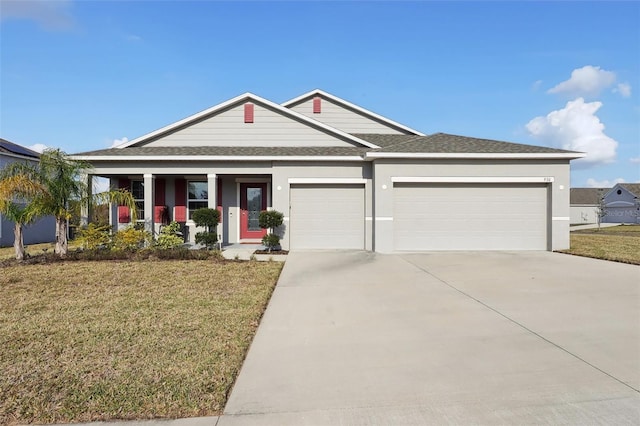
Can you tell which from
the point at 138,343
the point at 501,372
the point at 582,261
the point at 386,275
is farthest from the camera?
the point at 582,261

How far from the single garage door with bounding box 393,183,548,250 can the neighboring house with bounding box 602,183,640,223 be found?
1781 inches

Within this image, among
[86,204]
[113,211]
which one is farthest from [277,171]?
[113,211]

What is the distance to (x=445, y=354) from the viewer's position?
160 inches

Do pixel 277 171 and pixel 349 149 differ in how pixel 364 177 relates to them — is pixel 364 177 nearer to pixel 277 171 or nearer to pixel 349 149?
pixel 349 149

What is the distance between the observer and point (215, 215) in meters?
12.8

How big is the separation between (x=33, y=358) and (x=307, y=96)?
16.4 metres

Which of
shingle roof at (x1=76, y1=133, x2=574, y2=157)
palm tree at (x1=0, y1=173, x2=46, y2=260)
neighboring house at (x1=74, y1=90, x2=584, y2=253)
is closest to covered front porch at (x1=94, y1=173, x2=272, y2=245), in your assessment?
neighboring house at (x1=74, y1=90, x2=584, y2=253)

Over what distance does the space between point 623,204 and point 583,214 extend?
464 cm

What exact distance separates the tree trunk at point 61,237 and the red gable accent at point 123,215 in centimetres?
414

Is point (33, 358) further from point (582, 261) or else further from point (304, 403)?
point (582, 261)

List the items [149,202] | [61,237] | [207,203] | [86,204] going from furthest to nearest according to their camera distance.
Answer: [207,203], [149,202], [86,204], [61,237]

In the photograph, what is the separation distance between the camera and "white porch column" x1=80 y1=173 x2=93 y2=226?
1143 cm

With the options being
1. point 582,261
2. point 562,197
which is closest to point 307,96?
point 562,197

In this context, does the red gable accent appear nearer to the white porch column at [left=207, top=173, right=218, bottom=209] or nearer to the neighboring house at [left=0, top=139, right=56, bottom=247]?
the neighboring house at [left=0, top=139, right=56, bottom=247]
